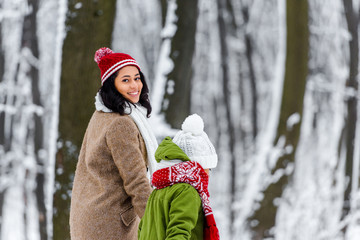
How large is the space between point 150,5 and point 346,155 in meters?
1.93

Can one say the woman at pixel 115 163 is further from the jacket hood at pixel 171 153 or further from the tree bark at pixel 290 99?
the tree bark at pixel 290 99

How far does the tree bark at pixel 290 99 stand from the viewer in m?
3.22

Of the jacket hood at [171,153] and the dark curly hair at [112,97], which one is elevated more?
the dark curly hair at [112,97]

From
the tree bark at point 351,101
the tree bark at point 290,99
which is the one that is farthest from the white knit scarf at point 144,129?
the tree bark at point 351,101

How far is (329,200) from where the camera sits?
11.7 feet

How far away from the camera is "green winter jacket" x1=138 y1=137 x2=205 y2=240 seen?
1.56 metres

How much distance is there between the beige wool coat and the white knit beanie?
0.22 m

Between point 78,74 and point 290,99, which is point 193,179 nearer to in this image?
point 78,74

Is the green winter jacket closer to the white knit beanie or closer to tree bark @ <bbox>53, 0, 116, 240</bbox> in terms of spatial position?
the white knit beanie

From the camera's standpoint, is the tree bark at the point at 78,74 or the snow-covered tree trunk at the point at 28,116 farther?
the snow-covered tree trunk at the point at 28,116

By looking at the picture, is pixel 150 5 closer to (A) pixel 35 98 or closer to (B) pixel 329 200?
(A) pixel 35 98

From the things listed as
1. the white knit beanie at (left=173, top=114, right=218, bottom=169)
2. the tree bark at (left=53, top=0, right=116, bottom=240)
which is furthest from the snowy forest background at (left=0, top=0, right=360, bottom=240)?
the white knit beanie at (left=173, top=114, right=218, bottom=169)

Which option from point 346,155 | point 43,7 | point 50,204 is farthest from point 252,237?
point 43,7

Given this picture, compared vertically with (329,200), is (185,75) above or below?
above
